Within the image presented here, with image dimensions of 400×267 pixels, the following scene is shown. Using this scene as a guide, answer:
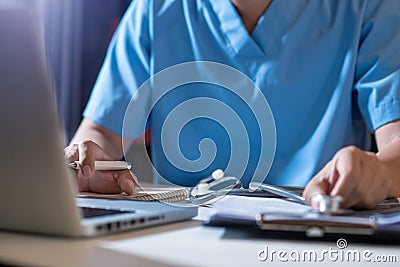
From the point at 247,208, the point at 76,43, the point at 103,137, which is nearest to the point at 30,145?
the point at 247,208

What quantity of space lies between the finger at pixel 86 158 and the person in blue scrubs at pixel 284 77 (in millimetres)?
195

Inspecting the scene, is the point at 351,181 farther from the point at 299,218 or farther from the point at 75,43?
the point at 75,43

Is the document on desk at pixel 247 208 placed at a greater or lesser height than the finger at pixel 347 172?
lesser

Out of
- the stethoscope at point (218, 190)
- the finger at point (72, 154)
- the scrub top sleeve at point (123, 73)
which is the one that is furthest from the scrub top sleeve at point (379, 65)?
the finger at point (72, 154)

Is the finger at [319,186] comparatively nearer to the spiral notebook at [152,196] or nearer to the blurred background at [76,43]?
the spiral notebook at [152,196]

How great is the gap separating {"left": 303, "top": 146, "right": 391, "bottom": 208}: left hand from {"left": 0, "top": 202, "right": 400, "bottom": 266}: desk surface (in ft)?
0.35

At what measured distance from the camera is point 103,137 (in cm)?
112

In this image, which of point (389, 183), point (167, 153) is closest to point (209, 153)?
point (167, 153)

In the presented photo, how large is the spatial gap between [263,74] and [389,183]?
1.38 feet

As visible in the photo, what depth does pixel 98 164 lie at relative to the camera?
0.83 metres

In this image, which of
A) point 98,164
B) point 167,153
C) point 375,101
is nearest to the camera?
point 98,164

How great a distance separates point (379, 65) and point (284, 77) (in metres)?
0.16

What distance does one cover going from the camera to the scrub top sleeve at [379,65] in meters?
1.01

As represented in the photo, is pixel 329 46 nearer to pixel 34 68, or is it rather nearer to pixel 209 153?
pixel 209 153
